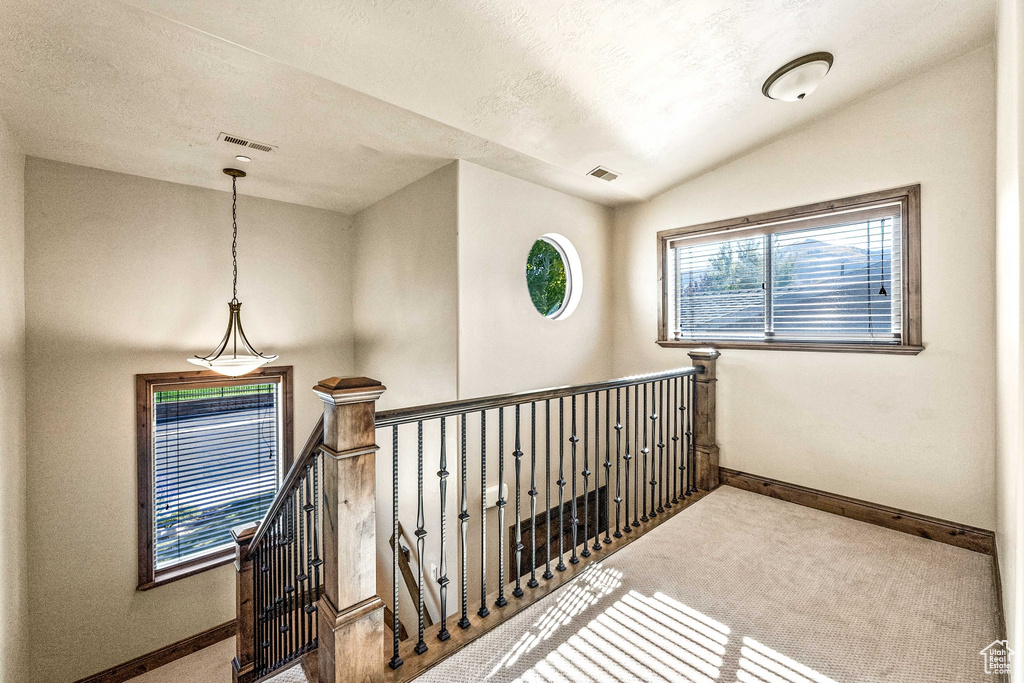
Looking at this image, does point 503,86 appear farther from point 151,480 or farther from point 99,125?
point 151,480

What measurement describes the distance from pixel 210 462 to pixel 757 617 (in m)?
4.11

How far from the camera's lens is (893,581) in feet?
6.58

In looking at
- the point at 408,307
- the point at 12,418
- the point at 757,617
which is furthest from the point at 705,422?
the point at 12,418

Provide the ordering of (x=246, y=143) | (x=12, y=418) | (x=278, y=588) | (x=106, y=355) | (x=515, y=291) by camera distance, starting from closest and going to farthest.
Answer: (x=278, y=588)
(x=12, y=418)
(x=246, y=143)
(x=106, y=355)
(x=515, y=291)

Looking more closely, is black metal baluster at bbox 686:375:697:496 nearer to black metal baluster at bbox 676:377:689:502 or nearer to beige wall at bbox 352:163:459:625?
black metal baluster at bbox 676:377:689:502

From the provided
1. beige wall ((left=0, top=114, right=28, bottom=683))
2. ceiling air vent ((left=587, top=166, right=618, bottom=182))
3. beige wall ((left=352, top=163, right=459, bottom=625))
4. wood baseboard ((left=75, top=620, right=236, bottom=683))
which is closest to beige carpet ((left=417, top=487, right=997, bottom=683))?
beige wall ((left=352, top=163, right=459, bottom=625))

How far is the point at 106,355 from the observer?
10.4ft

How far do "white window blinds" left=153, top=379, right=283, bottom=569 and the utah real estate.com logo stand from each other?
4587mm

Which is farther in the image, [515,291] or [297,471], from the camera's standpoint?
[515,291]

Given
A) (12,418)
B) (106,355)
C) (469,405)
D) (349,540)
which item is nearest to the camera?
(349,540)

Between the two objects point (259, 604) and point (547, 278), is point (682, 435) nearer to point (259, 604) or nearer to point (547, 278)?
point (547, 278)

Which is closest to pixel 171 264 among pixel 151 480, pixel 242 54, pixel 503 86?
pixel 151 480

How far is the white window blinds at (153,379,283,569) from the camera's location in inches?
138

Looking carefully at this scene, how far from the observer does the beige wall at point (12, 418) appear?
2.35 meters
